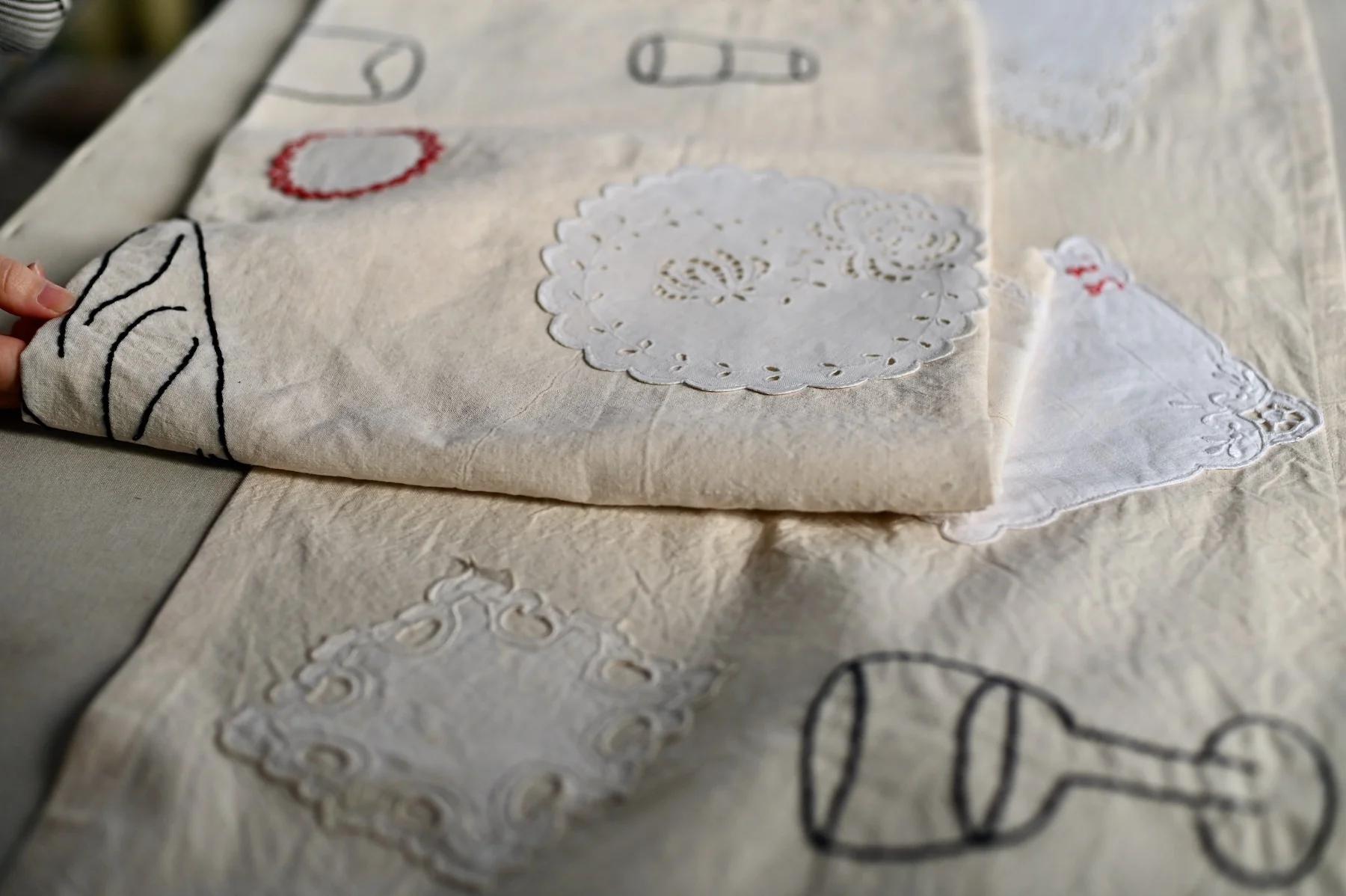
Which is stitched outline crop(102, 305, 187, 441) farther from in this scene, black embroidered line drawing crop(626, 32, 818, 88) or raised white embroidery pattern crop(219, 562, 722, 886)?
black embroidered line drawing crop(626, 32, 818, 88)

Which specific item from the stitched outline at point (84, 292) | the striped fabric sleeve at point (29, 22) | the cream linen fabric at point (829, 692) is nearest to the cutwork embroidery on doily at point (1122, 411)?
the cream linen fabric at point (829, 692)

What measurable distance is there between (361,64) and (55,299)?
1.47 ft

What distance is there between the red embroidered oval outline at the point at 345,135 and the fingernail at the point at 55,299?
0.20 metres

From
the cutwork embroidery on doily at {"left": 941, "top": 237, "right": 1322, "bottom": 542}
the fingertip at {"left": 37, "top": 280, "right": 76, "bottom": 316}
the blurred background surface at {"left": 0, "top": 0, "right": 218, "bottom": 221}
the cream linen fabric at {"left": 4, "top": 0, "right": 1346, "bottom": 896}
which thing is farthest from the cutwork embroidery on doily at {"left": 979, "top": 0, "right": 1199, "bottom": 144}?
the blurred background surface at {"left": 0, "top": 0, "right": 218, "bottom": 221}

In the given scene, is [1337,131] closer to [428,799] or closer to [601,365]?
[601,365]

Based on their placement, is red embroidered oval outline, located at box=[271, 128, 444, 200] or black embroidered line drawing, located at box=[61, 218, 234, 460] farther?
red embroidered oval outline, located at box=[271, 128, 444, 200]

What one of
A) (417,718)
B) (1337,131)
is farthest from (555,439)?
(1337,131)

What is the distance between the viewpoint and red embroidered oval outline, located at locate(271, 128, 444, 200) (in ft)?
2.91

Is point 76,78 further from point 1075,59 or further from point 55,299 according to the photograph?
point 1075,59

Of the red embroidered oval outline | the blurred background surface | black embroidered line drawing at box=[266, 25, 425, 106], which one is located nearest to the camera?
the red embroidered oval outline

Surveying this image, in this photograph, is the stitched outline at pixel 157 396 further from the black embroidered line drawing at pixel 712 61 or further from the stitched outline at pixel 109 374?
the black embroidered line drawing at pixel 712 61

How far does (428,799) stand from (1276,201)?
811 mm

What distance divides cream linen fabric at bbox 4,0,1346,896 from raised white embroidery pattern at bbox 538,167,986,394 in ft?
0.34

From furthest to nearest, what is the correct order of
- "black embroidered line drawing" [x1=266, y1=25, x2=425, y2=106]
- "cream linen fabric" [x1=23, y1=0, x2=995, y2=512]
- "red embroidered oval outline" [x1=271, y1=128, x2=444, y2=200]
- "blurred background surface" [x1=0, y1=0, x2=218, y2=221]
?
→ "blurred background surface" [x1=0, y1=0, x2=218, y2=221] → "black embroidered line drawing" [x1=266, y1=25, x2=425, y2=106] → "red embroidered oval outline" [x1=271, y1=128, x2=444, y2=200] → "cream linen fabric" [x1=23, y1=0, x2=995, y2=512]
